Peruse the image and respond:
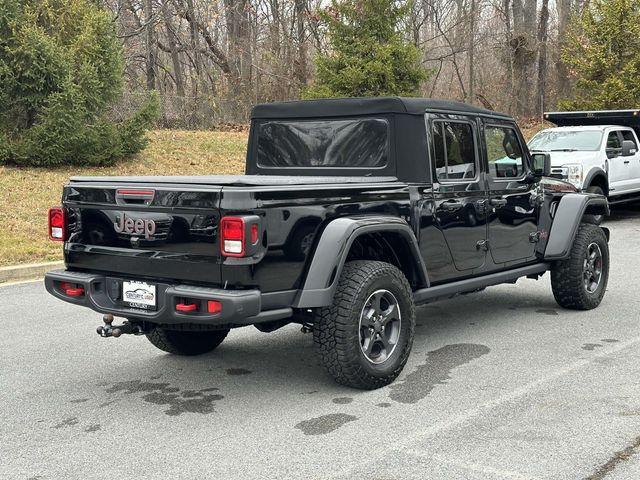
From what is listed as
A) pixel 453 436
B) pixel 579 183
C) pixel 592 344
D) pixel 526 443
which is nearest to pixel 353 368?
pixel 453 436

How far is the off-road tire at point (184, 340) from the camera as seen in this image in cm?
576

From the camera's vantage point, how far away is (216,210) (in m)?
4.36

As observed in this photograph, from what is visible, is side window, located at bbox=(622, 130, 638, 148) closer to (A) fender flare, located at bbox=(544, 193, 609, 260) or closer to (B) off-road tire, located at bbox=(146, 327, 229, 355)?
(A) fender flare, located at bbox=(544, 193, 609, 260)

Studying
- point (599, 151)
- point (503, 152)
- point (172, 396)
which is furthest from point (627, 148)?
point (172, 396)

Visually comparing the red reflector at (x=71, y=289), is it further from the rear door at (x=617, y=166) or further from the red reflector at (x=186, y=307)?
the rear door at (x=617, y=166)

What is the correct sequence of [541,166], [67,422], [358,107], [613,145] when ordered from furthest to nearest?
[613,145], [541,166], [358,107], [67,422]

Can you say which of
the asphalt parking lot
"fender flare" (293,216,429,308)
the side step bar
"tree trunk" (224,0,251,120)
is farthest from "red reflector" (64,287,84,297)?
"tree trunk" (224,0,251,120)

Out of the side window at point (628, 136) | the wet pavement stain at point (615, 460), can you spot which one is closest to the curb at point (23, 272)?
the wet pavement stain at point (615, 460)

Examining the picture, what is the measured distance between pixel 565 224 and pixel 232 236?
12.5 feet

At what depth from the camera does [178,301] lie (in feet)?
14.7

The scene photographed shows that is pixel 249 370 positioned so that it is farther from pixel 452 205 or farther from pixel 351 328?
pixel 452 205

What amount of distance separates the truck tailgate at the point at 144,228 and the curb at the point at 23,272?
487cm

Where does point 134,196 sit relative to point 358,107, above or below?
below

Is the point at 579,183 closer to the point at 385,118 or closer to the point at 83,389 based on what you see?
the point at 385,118
